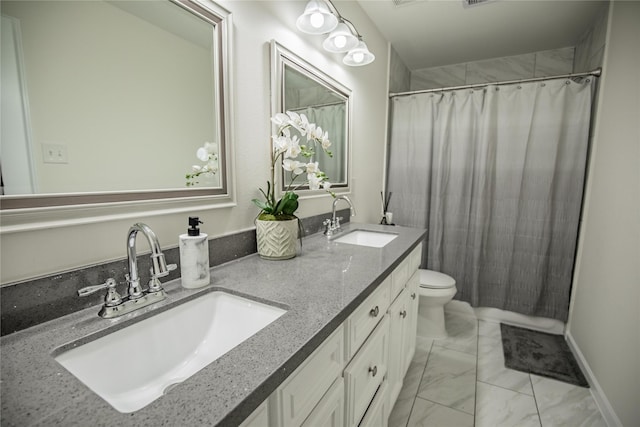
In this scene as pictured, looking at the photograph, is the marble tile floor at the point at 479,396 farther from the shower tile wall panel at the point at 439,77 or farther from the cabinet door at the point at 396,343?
the shower tile wall panel at the point at 439,77

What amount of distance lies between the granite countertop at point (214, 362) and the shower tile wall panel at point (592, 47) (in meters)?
2.31

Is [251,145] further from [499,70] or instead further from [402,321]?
[499,70]

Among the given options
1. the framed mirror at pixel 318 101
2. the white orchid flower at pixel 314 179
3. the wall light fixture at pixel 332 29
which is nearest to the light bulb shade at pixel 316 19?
the wall light fixture at pixel 332 29

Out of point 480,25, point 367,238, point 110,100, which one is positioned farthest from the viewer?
point 480,25

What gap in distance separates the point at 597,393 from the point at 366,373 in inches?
59.3

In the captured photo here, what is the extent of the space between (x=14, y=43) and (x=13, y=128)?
175mm

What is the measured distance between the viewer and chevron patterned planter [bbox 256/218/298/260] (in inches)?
43.9

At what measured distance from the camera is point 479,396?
1604 mm

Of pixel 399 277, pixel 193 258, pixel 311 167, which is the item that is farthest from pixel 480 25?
pixel 193 258

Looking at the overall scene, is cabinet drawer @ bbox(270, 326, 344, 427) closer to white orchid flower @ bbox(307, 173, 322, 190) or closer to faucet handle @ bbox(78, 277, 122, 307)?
faucet handle @ bbox(78, 277, 122, 307)

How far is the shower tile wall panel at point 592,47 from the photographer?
6.29ft

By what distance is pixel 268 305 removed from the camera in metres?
0.78

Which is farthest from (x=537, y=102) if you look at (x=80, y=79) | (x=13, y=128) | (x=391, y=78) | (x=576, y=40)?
(x=13, y=128)

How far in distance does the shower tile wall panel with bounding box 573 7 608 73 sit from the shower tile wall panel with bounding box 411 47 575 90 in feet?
0.41
